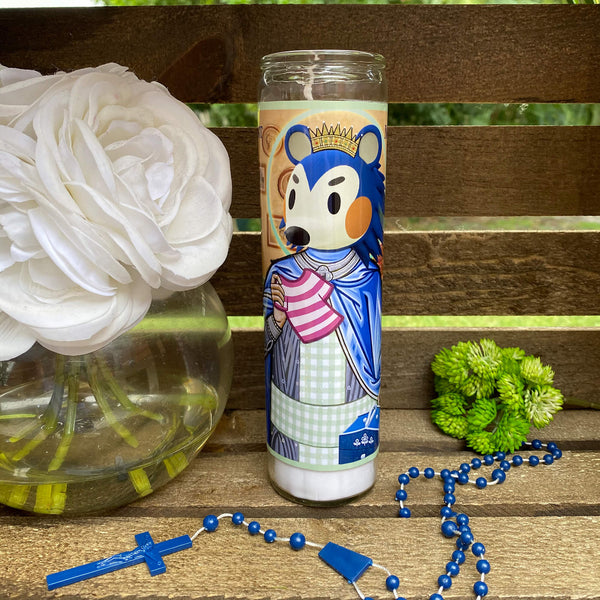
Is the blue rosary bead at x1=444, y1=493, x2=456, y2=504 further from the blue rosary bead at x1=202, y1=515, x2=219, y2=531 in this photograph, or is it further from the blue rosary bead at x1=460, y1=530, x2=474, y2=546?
the blue rosary bead at x1=202, y1=515, x2=219, y2=531

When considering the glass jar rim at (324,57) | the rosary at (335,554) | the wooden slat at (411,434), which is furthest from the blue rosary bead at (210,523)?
the glass jar rim at (324,57)

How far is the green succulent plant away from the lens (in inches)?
23.6

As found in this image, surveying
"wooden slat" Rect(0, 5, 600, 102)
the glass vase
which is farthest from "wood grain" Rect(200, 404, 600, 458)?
"wooden slat" Rect(0, 5, 600, 102)

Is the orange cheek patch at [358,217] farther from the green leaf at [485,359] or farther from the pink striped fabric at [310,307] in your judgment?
the green leaf at [485,359]

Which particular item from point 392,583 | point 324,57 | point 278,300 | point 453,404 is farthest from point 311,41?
point 392,583

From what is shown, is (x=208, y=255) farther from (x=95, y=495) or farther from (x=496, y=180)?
(x=496, y=180)

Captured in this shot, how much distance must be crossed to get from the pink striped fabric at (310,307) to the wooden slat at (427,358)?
20cm

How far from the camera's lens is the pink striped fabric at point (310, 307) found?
19.2 inches

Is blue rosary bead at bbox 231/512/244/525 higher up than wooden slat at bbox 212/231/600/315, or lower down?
lower down

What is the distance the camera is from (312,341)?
19.5 inches

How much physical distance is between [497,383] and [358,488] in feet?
0.56

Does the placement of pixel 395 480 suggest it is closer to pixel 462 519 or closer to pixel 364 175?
pixel 462 519

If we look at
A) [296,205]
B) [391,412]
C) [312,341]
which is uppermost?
[296,205]

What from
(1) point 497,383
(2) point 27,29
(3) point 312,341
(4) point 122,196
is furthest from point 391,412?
(2) point 27,29
